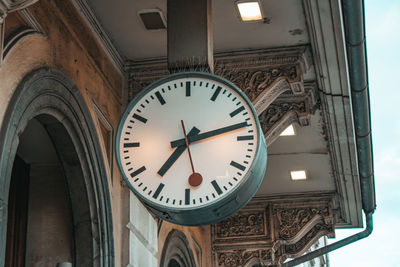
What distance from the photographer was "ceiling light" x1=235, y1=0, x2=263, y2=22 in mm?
7160

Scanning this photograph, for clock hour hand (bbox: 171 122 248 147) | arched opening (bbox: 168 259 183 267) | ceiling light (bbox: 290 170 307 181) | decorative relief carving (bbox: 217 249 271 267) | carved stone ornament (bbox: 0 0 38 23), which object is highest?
ceiling light (bbox: 290 170 307 181)

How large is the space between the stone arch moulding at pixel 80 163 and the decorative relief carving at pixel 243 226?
16.6ft

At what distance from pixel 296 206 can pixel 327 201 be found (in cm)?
41

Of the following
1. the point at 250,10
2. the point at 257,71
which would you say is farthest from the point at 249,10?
the point at 257,71

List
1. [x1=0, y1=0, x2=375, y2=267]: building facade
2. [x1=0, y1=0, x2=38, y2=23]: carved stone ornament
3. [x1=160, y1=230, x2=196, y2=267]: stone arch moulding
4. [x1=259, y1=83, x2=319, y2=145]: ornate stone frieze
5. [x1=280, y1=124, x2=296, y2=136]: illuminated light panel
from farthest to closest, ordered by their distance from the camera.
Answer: [x1=280, y1=124, x2=296, y2=136]: illuminated light panel → [x1=160, y1=230, x2=196, y2=267]: stone arch moulding → [x1=259, y1=83, x2=319, y2=145]: ornate stone frieze → [x1=0, y1=0, x2=375, y2=267]: building facade → [x1=0, y1=0, x2=38, y2=23]: carved stone ornament

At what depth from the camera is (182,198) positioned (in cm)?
479

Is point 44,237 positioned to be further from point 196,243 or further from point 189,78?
point 196,243

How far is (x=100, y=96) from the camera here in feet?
23.9

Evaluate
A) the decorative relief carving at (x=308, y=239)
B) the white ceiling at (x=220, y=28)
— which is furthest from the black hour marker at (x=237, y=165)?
the decorative relief carving at (x=308, y=239)

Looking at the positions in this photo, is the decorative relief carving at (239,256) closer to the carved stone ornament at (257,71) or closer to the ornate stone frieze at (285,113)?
the ornate stone frieze at (285,113)

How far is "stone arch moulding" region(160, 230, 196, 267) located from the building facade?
40 millimetres

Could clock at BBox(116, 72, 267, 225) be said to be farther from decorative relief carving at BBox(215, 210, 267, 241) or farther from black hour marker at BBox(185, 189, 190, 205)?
decorative relief carving at BBox(215, 210, 267, 241)

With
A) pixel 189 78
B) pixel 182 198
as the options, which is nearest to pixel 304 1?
pixel 189 78

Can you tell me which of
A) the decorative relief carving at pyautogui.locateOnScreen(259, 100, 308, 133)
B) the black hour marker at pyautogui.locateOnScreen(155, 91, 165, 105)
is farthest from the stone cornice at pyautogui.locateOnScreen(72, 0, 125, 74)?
the black hour marker at pyautogui.locateOnScreen(155, 91, 165, 105)
